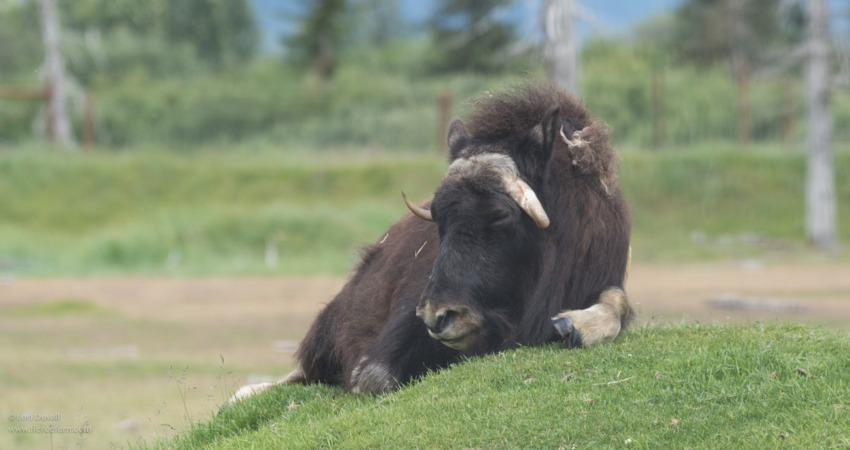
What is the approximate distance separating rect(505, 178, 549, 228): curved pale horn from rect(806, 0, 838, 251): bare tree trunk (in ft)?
72.6

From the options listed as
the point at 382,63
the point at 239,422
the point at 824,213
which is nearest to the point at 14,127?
the point at 382,63

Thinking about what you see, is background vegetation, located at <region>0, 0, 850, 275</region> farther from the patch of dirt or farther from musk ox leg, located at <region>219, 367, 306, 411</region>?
musk ox leg, located at <region>219, 367, 306, 411</region>

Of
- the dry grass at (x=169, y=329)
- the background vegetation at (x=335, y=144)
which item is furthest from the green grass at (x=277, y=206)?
the dry grass at (x=169, y=329)

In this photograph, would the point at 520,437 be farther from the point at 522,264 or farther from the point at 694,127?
the point at 694,127

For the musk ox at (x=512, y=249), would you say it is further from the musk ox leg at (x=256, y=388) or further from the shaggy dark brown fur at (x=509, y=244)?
the musk ox leg at (x=256, y=388)

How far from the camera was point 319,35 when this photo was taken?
50125 mm

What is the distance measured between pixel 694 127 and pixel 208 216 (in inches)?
710

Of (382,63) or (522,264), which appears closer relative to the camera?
(522,264)

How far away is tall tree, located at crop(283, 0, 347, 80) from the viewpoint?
4906 centimetres

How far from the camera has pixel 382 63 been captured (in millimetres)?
54812

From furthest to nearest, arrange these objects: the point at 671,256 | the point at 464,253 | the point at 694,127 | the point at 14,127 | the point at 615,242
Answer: the point at 14,127 < the point at 694,127 < the point at 671,256 < the point at 615,242 < the point at 464,253

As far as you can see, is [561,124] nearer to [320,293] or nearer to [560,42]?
[320,293]

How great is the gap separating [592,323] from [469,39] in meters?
36.2

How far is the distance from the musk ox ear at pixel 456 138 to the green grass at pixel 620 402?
4.65 ft
